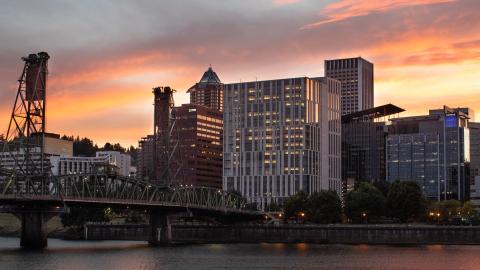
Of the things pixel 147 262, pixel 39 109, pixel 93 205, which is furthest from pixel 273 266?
pixel 39 109

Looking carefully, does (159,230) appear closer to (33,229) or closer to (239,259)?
(33,229)

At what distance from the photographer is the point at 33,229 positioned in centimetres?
15962

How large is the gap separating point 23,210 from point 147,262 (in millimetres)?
36901

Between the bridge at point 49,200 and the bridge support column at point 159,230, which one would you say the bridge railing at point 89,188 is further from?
the bridge support column at point 159,230

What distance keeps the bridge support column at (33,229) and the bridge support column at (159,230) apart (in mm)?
38334

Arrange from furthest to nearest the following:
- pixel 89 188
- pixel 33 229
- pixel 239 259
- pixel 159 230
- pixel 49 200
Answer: pixel 159 230, pixel 89 188, pixel 33 229, pixel 49 200, pixel 239 259

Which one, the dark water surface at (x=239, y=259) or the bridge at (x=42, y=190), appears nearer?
the dark water surface at (x=239, y=259)

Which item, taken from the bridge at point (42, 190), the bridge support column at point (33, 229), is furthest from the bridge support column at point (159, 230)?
the bridge support column at point (33, 229)

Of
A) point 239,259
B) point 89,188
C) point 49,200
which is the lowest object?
point 239,259

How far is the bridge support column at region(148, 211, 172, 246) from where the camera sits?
194 metres

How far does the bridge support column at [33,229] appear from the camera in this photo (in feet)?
Result: 524

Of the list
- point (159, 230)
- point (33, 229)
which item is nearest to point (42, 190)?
point (33, 229)

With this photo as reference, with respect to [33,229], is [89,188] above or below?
above

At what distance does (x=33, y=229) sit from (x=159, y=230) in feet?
136
